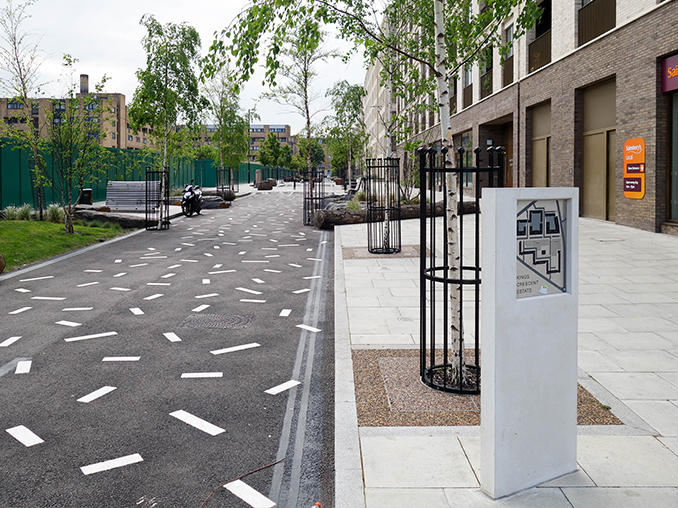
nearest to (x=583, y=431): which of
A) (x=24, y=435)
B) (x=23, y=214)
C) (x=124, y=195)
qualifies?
(x=24, y=435)

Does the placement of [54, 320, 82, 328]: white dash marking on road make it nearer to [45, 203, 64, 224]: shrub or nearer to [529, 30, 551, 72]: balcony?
[45, 203, 64, 224]: shrub

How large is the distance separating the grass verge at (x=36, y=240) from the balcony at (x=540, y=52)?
16.2 meters

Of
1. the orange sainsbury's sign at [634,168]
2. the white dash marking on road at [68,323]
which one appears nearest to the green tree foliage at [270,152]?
the orange sainsbury's sign at [634,168]

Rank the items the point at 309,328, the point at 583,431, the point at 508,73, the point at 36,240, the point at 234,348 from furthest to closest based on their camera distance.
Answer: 1. the point at 508,73
2. the point at 36,240
3. the point at 309,328
4. the point at 234,348
5. the point at 583,431

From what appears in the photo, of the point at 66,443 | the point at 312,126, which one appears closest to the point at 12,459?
the point at 66,443

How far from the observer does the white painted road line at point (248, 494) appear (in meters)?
3.22

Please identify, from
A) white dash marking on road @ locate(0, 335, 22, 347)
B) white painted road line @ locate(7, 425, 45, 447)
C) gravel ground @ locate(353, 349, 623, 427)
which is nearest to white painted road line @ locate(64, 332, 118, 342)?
white dash marking on road @ locate(0, 335, 22, 347)

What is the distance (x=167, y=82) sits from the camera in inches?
1013

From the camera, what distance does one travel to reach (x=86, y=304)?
820 cm

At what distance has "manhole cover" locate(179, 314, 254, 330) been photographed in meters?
7.05

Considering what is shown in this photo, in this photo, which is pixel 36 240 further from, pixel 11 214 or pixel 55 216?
pixel 55 216

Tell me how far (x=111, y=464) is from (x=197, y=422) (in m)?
0.75

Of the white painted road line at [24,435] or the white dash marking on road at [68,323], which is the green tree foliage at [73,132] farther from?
the white painted road line at [24,435]

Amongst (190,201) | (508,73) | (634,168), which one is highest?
(508,73)
